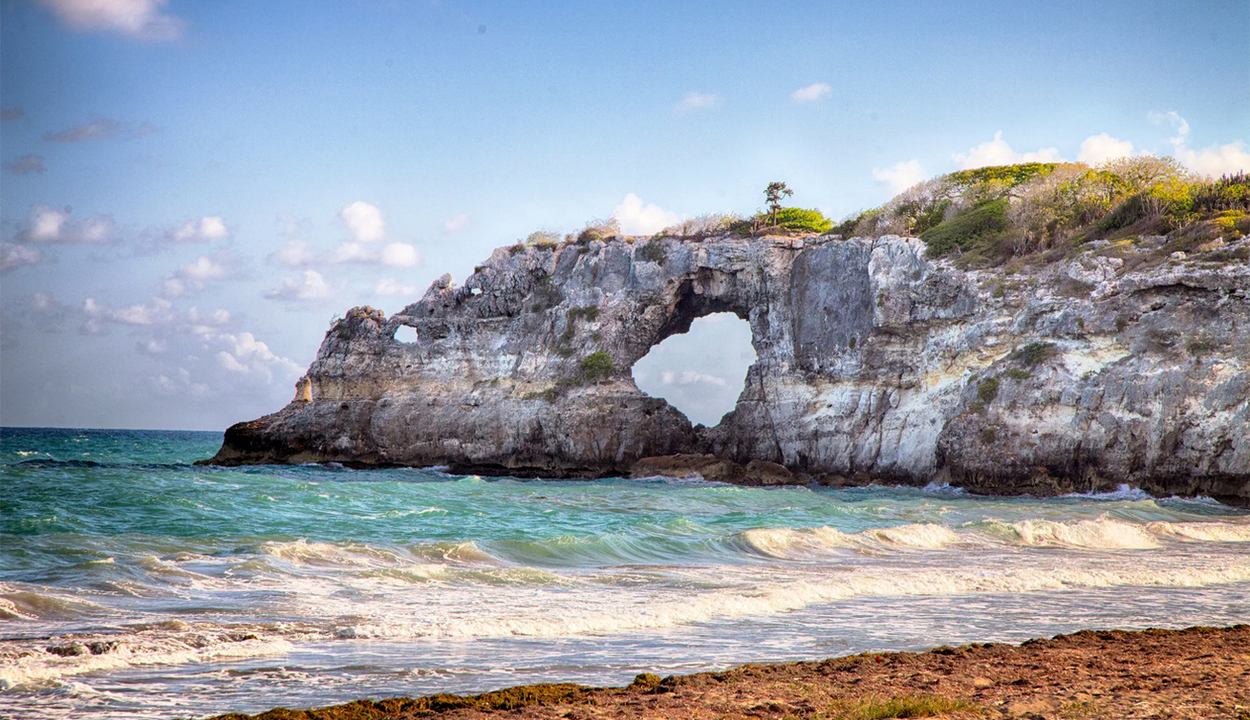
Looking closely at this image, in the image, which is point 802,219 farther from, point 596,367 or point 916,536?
point 916,536

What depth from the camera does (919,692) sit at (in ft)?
18.3

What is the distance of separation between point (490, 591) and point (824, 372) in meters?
27.8

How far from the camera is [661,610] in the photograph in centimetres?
858

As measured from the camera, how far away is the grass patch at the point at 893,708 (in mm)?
5016

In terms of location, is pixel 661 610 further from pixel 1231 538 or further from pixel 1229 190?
pixel 1229 190

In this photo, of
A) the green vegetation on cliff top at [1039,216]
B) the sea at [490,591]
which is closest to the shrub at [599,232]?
the green vegetation on cliff top at [1039,216]

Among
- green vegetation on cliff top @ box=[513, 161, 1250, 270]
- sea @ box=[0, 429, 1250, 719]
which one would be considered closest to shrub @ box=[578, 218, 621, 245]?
green vegetation on cliff top @ box=[513, 161, 1250, 270]

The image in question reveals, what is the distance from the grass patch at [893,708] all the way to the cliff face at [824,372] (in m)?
23.5

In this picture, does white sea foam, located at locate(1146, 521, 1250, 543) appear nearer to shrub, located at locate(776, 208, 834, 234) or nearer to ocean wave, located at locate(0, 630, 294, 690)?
ocean wave, located at locate(0, 630, 294, 690)

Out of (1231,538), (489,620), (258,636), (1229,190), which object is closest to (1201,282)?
(1229,190)

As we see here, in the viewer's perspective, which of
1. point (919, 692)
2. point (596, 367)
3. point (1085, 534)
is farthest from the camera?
point (596, 367)

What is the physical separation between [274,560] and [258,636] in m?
4.40

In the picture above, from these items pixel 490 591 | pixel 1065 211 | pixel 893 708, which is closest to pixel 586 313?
pixel 1065 211

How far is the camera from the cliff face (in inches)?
1028
